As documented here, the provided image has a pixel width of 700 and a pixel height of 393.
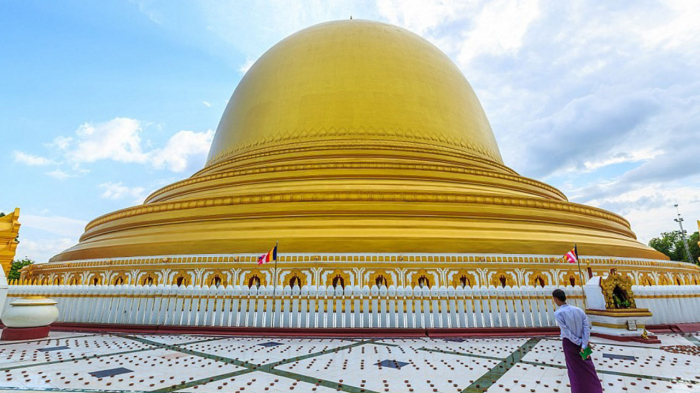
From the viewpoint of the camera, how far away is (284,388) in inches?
145

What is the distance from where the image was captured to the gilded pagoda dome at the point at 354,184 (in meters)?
9.20

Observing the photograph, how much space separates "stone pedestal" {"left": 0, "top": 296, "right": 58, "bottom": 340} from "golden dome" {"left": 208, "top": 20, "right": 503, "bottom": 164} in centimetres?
834

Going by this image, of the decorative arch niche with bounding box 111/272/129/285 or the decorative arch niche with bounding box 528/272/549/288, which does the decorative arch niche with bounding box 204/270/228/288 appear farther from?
the decorative arch niche with bounding box 528/272/549/288

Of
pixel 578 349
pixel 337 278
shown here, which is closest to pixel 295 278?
pixel 337 278

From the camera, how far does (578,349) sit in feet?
10.5

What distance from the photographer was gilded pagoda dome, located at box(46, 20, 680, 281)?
9195 millimetres

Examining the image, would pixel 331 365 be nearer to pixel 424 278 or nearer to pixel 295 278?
pixel 295 278

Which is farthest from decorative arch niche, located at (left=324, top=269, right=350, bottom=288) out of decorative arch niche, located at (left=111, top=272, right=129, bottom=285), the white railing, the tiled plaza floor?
decorative arch niche, located at (left=111, top=272, right=129, bottom=285)

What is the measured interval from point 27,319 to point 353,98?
10987 millimetres

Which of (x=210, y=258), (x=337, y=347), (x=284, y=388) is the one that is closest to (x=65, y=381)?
(x=284, y=388)

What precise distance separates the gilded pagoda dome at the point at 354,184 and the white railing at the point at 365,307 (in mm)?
1190

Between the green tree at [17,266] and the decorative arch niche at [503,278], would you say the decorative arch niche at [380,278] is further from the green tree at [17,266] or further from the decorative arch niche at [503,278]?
the green tree at [17,266]

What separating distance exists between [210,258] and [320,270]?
8.62 feet

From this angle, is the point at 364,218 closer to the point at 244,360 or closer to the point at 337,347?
the point at 337,347
